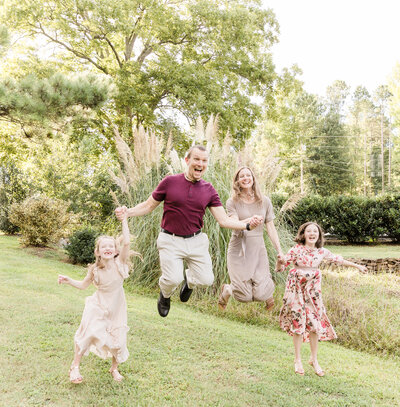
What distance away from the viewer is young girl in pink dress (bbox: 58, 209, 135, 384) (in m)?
3.11

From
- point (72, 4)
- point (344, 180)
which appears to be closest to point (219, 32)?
point (72, 4)

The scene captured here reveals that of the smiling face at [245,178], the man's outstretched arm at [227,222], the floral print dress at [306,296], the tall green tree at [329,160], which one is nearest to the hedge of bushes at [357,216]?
the smiling face at [245,178]

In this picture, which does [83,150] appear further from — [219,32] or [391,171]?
[391,171]

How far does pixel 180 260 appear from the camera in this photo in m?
3.77

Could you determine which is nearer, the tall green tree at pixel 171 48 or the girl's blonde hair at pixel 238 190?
the girl's blonde hair at pixel 238 190

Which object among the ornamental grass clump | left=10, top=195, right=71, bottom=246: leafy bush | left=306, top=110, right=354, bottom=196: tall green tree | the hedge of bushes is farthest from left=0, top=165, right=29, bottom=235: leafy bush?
left=306, top=110, right=354, bottom=196: tall green tree

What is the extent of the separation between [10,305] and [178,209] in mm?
2780

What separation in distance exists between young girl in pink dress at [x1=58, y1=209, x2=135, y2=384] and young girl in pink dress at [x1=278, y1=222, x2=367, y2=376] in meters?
1.45

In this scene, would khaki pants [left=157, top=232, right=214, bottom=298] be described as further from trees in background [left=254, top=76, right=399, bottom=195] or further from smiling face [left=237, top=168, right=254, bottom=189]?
trees in background [left=254, top=76, right=399, bottom=195]

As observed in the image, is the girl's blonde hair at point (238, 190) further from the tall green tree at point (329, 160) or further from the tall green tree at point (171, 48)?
the tall green tree at point (329, 160)

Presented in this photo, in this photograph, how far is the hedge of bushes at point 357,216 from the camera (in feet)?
44.8

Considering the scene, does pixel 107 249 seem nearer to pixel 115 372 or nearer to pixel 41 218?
pixel 115 372

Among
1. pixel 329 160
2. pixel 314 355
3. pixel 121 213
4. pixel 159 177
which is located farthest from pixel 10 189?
pixel 329 160

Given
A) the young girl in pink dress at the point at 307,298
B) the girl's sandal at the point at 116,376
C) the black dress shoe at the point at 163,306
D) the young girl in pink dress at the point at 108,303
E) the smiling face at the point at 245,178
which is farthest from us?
the smiling face at the point at 245,178
